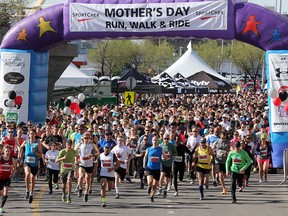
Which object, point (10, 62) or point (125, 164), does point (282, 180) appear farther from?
point (10, 62)

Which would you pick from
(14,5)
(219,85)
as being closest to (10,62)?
(14,5)

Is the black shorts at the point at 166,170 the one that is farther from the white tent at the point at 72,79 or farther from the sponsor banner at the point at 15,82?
the white tent at the point at 72,79

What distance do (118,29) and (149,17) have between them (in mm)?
1022

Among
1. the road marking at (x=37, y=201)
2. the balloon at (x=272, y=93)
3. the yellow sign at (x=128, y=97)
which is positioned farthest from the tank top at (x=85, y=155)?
the yellow sign at (x=128, y=97)

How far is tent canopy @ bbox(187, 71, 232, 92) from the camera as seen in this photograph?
46.8 meters

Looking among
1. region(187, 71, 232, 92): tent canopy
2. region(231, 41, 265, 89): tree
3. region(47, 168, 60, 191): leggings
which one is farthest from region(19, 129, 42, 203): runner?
region(231, 41, 265, 89): tree

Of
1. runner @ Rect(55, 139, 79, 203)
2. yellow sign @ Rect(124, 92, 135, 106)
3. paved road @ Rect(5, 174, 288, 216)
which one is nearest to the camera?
paved road @ Rect(5, 174, 288, 216)

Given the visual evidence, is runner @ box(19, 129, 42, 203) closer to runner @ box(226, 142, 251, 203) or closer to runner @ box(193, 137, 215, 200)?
runner @ box(193, 137, 215, 200)

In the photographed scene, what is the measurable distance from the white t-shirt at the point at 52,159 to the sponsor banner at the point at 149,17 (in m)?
6.62

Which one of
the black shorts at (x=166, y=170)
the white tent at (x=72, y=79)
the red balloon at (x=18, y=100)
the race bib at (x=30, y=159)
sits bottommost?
the black shorts at (x=166, y=170)

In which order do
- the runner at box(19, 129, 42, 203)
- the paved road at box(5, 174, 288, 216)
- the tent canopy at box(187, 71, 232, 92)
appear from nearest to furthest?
1. the paved road at box(5, 174, 288, 216)
2. the runner at box(19, 129, 42, 203)
3. the tent canopy at box(187, 71, 232, 92)

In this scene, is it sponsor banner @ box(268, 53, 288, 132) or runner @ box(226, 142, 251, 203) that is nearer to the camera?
runner @ box(226, 142, 251, 203)

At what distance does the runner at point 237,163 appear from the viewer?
820 inches

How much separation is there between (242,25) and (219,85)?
20.9 m
